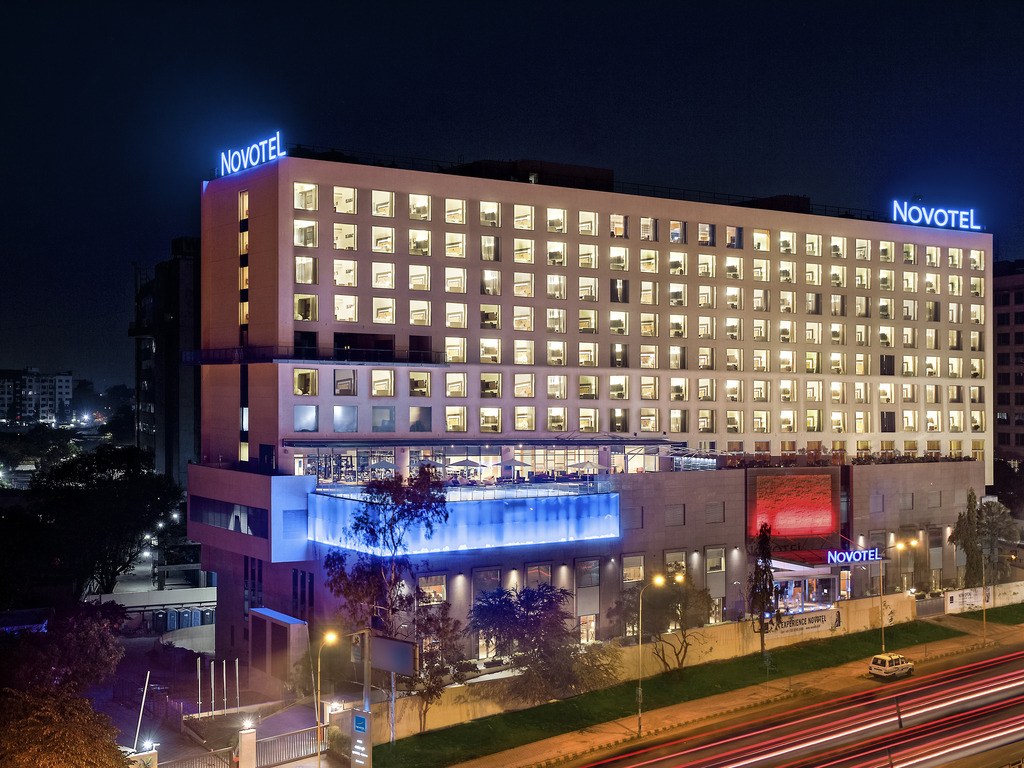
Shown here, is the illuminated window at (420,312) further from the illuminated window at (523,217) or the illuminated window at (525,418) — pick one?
the illuminated window at (525,418)

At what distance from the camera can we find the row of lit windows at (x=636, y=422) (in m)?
91.9

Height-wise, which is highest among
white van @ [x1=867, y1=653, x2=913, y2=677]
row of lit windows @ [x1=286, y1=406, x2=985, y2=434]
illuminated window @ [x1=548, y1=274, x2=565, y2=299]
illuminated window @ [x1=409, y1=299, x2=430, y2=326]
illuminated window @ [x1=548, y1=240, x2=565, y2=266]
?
illuminated window @ [x1=548, y1=240, x2=565, y2=266]

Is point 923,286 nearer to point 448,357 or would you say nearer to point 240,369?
point 448,357

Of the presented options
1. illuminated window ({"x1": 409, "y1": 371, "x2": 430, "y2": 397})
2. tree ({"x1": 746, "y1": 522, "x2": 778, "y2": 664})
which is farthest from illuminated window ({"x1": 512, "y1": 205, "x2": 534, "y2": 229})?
tree ({"x1": 746, "y1": 522, "x2": 778, "y2": 664})

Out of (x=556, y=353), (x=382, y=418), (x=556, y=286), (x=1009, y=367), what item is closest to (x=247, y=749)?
(x=382, y=418)

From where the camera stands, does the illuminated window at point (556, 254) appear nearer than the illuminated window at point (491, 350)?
No

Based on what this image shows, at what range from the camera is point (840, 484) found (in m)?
97.2

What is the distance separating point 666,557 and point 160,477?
68.9m

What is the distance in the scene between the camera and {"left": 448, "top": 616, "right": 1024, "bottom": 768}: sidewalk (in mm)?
56406

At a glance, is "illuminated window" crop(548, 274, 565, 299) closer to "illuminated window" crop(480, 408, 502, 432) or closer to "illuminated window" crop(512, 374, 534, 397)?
"illuminated window" crop(512, 374, 534, 397)

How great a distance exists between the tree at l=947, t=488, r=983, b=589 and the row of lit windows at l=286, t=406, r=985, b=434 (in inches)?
917

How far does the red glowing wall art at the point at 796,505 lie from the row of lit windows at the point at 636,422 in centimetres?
1815

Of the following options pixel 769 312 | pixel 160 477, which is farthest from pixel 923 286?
pixel 160 477

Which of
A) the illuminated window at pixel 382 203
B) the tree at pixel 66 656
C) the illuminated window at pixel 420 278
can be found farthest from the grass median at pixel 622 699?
the illuminated window at pixel 382 203
